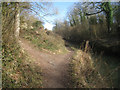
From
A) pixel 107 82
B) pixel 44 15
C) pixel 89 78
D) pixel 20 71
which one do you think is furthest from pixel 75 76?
pixel 44 15

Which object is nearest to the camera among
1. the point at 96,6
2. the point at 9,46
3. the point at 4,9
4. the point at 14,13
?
the point at 96,6

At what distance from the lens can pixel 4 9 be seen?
290 cm

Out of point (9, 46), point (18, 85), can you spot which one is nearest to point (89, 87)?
point (18, 85)

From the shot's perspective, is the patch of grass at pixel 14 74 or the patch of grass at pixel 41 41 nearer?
the patch of grass at pixel 14 74

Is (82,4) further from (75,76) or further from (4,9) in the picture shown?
(75,76)

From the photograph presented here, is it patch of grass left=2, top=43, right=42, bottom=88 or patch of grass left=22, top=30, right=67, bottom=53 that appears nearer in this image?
patch of grass left=2, top=43, right=42, bottom=88

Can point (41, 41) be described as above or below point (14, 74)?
above

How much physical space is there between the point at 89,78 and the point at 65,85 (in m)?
1.21

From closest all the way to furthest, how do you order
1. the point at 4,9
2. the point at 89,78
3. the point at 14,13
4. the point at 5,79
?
the point at 5,79 → the point at 4,9 → the point at 14,13 → the point at 89,78

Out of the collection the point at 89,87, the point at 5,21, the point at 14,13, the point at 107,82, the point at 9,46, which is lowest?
the point at 89,87

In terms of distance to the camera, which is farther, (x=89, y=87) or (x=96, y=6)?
(x=89, y=87)

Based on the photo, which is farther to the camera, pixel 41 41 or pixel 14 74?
pixel 41 41

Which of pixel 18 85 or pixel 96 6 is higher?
pixel 96 6

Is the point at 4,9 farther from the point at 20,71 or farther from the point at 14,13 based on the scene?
the point at 20,71
